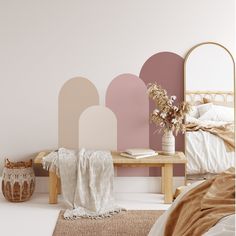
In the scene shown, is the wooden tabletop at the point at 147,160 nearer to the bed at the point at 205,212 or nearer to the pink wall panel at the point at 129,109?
the pink wall panel at the point at 129,109

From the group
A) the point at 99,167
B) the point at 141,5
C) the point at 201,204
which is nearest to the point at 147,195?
the point at 99,167

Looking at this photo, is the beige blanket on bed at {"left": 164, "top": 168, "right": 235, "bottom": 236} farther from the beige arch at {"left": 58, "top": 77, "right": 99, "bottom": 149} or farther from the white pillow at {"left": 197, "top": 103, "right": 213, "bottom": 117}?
the beige arch at {"left": 58, "top": 77, "right": 99, "bottom": 149}

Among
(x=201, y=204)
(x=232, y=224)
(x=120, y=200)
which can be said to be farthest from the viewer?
(x=120, y=200)

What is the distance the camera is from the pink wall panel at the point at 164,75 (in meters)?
4.66

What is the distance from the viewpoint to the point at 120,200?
4434mm

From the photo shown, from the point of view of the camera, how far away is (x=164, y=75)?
470 centimetres

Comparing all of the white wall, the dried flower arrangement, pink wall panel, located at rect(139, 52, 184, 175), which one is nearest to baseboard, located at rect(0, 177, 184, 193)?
pink wall panel, located at rect(139, 52, 184, 175)

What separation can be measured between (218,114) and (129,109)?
3.12ft

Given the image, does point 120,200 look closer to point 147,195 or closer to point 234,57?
point 147,195

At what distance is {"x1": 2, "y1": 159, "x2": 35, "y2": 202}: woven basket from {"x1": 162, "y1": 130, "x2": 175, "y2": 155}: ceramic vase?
143 centimetres

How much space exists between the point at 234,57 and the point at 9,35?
7.96 ft

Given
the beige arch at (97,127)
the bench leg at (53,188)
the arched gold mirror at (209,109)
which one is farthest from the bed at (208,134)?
the bench leg at (53,188)

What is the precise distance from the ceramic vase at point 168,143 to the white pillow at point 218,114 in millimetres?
392

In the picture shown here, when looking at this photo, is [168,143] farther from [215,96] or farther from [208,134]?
[215,96]
